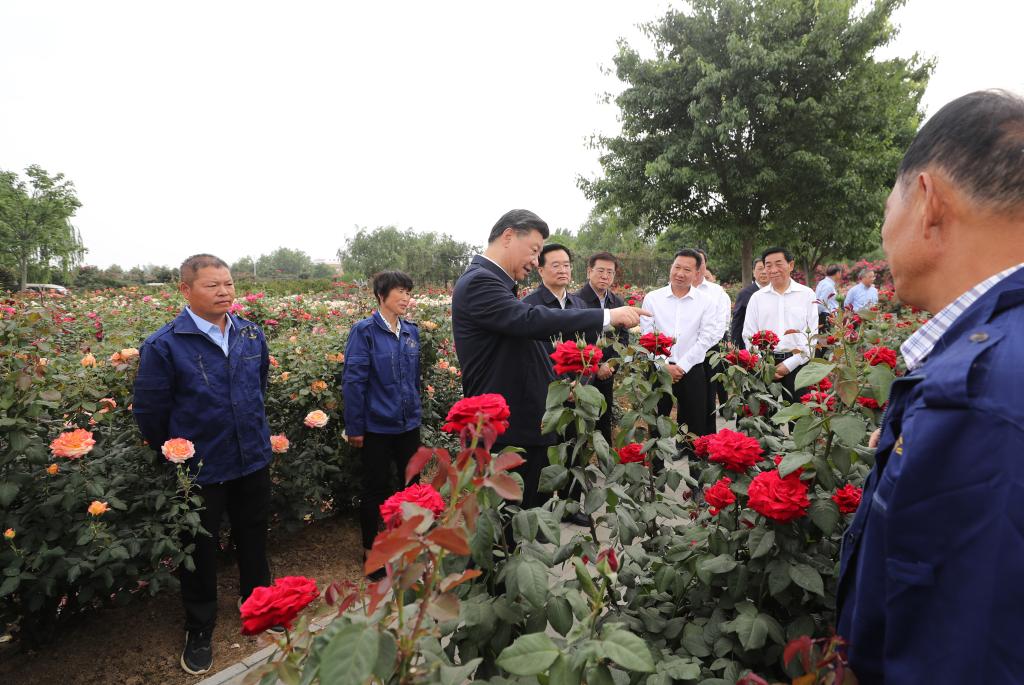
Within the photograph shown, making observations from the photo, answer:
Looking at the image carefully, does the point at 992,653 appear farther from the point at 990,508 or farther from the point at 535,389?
the point at 535,389

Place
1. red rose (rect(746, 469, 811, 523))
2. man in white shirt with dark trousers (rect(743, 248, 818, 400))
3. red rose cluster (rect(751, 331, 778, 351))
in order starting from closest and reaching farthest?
red rose (rect(746, 469, 811, 523)), red rose cluster (rect(751, 331, 778, 351)), man in white shirt with dark trousers (rect(743, 248, 818, 400))

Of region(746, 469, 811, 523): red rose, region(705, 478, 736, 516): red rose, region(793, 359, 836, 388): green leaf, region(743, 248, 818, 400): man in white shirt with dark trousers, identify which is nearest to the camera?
region(746, 469, 811, 523): red rose

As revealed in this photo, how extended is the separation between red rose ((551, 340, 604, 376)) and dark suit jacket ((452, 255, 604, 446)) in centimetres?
89

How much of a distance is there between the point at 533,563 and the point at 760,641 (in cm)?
57

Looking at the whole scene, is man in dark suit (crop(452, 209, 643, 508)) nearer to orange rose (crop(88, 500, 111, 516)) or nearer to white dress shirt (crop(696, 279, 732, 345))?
orange rose (crop(88, 500, 111, 516))

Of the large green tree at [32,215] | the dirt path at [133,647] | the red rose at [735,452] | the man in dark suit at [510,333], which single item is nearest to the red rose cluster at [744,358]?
the man in dark suit at [510,333]

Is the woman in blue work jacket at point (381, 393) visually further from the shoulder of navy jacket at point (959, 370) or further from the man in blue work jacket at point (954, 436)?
the shoulder of navy jacket at point (959, 370)

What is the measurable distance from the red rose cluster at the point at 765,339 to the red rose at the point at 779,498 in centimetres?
187

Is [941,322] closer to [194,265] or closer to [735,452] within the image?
[735,452]

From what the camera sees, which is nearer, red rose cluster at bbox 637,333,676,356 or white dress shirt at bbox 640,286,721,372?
red rose cluster at bbox 637,333,676,356

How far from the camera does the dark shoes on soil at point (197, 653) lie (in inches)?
104

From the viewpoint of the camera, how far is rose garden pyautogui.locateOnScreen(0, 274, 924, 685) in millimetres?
845

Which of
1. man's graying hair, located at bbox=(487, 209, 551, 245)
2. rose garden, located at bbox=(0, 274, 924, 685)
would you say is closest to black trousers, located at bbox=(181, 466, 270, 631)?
rose garden, located at bbox=(0, 274, 924, 685)

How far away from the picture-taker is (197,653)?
2668 millimetres
